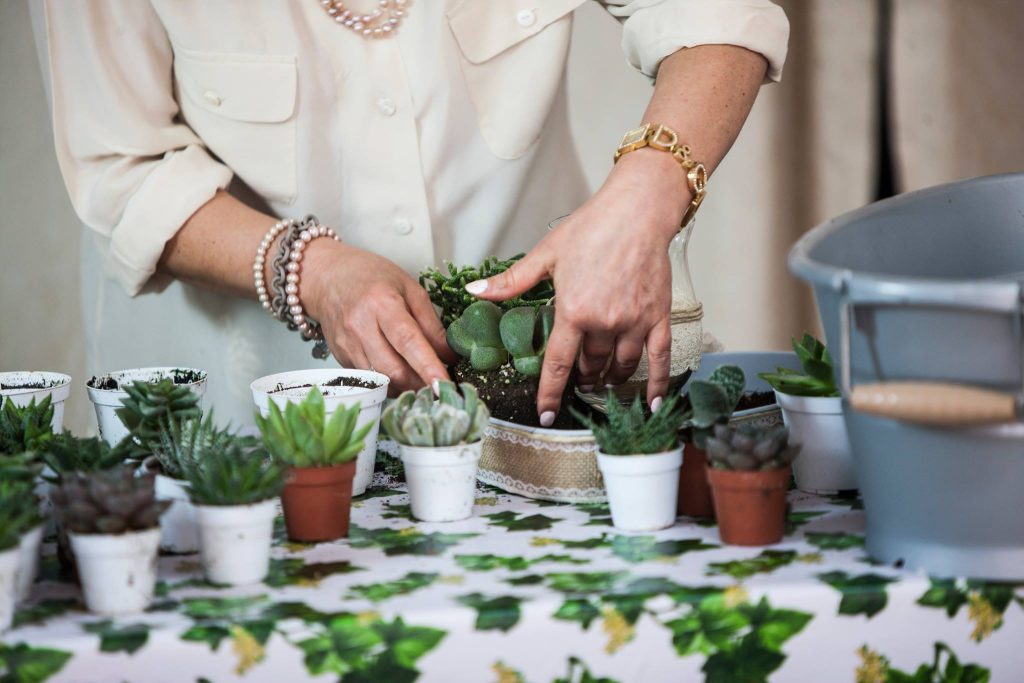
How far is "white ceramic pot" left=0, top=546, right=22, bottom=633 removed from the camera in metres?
0.76

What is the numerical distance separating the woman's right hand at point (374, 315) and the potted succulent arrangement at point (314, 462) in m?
0.25

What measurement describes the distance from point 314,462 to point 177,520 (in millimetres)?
120

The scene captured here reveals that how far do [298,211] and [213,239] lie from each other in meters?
0.20

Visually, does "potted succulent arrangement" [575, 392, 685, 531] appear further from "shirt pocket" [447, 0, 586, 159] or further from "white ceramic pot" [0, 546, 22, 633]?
"shirt pocket" [447, 0, 586, 159]

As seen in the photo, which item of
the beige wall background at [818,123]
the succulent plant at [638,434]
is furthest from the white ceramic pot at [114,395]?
the beige wall background at [818,123]

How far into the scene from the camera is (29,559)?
2.63 feet

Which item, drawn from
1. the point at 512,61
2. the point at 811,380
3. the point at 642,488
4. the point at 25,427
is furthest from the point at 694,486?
the point at 512,61

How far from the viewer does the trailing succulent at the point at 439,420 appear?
3.25ft

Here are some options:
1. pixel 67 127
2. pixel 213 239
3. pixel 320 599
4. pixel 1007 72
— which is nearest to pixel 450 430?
pixel 320 599

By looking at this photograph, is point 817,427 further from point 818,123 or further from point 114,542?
point 818,123

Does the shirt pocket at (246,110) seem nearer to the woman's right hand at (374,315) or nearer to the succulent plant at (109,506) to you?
the woman's right hand at (374,315)

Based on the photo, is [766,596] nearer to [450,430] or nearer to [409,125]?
[450,430]

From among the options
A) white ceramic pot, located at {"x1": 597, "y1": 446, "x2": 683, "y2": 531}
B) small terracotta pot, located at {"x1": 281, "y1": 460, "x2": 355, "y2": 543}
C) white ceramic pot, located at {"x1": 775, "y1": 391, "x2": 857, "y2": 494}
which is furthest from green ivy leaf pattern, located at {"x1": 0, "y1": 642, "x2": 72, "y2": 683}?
white ceramic pot, located at {"x1": 775, "y1": 391, "x2": 857, "y2": 494}

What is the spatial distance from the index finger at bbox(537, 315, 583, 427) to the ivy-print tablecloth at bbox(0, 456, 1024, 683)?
0.25 meters
